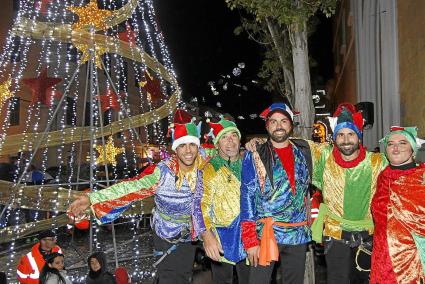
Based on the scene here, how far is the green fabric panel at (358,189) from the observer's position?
14.1 feet

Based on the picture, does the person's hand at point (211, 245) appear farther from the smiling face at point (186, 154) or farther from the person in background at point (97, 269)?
the person in background at point (97, 269)

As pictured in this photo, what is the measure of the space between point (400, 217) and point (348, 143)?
2.73 feet

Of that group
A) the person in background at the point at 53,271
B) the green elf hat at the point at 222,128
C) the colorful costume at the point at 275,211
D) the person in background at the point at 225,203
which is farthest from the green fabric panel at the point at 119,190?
the person in background at the point at 53,271

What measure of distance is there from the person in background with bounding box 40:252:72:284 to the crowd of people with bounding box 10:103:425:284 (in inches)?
78.7

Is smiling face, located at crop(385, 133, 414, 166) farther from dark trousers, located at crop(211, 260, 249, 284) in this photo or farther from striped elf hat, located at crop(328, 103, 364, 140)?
dark trousers, located at crop(211, 260, 249, 284)

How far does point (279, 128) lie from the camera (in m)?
4.32

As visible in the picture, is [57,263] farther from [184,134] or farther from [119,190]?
[184,134]

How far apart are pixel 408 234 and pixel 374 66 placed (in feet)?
33.1

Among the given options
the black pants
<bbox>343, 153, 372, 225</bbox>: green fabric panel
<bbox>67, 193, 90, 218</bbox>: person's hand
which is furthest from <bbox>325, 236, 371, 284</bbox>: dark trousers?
<bbox>67, 193, 90, 218</bbox>: person's hand

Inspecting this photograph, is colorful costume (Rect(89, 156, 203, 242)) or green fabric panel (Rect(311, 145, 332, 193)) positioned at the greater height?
green fabric panel (Rect(311, 145, 332, 193))

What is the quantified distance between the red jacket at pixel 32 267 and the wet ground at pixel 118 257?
4.49ft

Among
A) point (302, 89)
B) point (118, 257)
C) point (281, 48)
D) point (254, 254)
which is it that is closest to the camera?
point (254, 254)

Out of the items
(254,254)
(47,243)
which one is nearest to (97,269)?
(47,243)

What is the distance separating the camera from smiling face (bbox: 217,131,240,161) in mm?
4684
